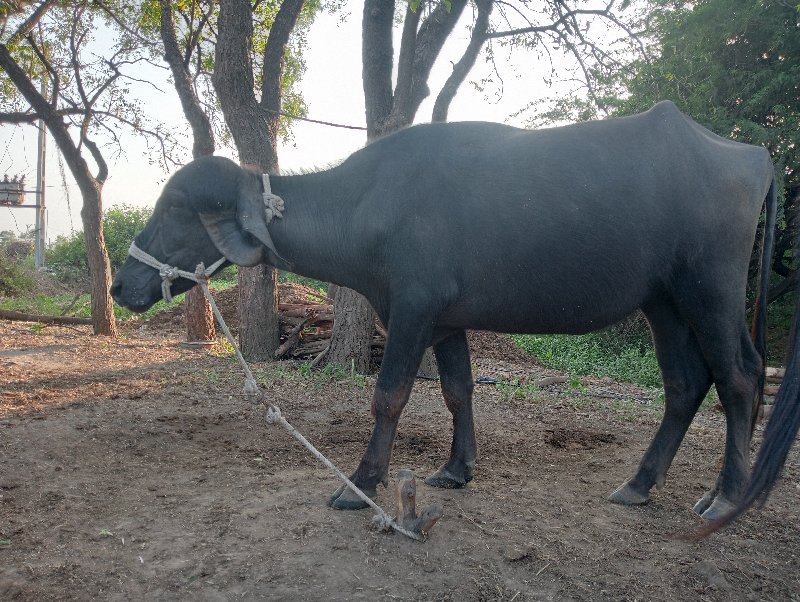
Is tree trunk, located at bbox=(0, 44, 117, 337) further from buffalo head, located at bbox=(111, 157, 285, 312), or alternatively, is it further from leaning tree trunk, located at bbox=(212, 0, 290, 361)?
buffalo head, located at bbox=(111, 157, 285, 312)

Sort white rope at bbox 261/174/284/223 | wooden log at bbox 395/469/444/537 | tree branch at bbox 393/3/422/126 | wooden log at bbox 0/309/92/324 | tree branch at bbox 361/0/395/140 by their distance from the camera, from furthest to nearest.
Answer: wooden log at bbox 0/309/92/324, tree branch at bbox 361/0/395/140, tree branch at bbox 393/3/422/126, white rope at bbox 261/174/284/223, wooden log at bbox 395/469/444/537

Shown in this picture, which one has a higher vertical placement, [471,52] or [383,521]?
[471,52]

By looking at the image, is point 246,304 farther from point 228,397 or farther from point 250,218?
point 250,218

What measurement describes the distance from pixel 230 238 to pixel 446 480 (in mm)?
1835

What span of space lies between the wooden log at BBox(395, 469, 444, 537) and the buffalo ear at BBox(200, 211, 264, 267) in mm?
1458

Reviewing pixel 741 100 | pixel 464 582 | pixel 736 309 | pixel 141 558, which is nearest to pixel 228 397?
pixel 141 558

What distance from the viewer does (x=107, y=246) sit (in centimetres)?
2334

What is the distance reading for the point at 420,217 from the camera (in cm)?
364

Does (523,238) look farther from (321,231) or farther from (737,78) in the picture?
(737,78)

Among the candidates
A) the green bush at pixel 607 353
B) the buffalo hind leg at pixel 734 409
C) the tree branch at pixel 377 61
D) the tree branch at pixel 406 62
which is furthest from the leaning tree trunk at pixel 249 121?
the buffalo hind leg at pixel 734 409

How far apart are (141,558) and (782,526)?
318 centimetres

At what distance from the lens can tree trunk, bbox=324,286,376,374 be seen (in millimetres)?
7863

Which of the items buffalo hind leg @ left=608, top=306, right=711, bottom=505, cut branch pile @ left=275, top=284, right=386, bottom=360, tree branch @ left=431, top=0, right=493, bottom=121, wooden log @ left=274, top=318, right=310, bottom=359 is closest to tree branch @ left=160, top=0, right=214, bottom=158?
cut branch pile @ left=275, top=284, right=386, bottom=360

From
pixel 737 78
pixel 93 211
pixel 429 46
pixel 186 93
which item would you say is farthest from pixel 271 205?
pixel 737 78
